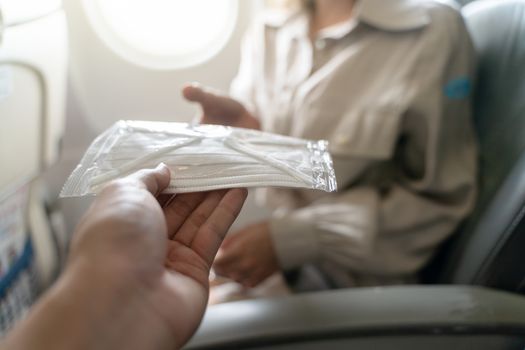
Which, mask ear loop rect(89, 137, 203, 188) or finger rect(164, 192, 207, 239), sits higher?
mask ear loop rect(89, 137, 203, 188)

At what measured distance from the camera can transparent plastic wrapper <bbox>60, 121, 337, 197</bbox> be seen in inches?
15.4

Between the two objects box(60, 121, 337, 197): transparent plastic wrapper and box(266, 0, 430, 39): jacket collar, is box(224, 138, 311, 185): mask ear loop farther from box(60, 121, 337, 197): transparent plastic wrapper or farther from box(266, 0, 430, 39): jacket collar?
box(266, 0, 430, 39): jacket collar

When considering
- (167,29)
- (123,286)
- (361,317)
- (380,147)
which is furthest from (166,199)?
(167,29)

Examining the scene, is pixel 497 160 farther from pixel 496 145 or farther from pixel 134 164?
pixel 134 164

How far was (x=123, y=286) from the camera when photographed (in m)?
0.30

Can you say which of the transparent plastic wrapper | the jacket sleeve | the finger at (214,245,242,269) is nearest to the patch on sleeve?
the jacket sleeve

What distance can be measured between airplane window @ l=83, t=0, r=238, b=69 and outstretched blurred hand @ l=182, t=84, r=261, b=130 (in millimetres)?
392

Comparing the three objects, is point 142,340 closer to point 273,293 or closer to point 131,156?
point 131,156

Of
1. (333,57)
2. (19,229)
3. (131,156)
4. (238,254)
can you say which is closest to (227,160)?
(131,156)

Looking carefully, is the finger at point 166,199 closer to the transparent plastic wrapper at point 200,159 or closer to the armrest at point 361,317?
the transparent plastic wrapper at point 200,159

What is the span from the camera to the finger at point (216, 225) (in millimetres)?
393

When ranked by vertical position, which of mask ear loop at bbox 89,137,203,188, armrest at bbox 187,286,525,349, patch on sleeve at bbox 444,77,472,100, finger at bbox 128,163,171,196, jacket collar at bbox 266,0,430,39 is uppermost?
jacket collar at bbox 266,0,430,39

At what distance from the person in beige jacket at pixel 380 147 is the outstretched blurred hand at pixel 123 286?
29 cm

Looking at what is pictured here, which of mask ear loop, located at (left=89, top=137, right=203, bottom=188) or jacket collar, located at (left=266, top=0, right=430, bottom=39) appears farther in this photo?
jacket collar, located at (left=266, top=0, right=430, bottom=39)
